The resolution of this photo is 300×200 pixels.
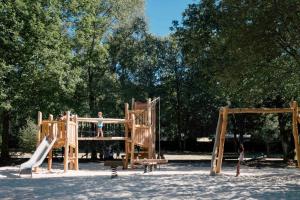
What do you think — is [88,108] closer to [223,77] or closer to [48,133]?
[48,133]

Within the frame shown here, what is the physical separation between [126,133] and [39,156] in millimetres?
5337

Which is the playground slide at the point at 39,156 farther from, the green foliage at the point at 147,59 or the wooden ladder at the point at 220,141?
the green foliage at the point at 147,59

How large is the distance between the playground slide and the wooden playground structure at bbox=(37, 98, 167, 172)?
0.52 m

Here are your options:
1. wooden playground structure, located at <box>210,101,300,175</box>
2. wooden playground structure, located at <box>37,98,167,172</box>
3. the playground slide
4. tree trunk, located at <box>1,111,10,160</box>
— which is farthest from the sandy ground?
tree trunk, located at <box>1,111,10,160</box>

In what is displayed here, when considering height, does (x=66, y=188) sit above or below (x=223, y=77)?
below

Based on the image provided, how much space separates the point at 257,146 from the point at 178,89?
11.7m

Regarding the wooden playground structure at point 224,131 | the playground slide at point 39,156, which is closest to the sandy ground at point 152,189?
the playground slide at point 39,156

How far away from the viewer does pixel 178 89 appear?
178 ft

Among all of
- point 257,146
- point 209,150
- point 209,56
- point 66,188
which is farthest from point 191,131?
point 66,188

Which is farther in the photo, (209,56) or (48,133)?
(209,56)

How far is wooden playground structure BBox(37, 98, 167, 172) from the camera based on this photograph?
2148cm

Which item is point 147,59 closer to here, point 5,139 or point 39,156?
point 5,139

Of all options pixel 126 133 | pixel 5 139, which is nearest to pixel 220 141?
pixel 126 133

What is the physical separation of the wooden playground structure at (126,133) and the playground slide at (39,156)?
1.72 ft
